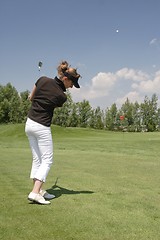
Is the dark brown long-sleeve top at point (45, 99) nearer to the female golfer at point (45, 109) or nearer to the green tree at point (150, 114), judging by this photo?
the female golfer at point (45, 109)

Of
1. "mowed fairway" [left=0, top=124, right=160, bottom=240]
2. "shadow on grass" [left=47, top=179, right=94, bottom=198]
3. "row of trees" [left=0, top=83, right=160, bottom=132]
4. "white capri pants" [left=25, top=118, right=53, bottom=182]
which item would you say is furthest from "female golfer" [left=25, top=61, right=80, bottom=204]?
"row of trees" [left=0, top=83, right=160, bottom=132]

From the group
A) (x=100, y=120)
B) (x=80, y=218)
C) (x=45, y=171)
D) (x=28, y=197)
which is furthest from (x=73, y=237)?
(x=100, y=120)

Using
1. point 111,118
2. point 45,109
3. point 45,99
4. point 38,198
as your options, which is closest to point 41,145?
point 45,109

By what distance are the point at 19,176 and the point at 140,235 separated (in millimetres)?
4572

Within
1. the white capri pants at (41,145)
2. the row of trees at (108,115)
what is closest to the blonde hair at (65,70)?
the white capri pants at (41,145)

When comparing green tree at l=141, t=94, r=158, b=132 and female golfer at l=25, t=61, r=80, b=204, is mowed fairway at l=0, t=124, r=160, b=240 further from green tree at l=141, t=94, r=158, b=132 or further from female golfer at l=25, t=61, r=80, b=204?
green tree at l=141, t=94, r=158, b=132

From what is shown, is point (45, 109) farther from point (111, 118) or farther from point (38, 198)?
point (111, 118)

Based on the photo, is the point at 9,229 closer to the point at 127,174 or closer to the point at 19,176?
the point at 19,176

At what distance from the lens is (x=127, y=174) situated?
8.55 m

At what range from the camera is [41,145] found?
5.72 metres

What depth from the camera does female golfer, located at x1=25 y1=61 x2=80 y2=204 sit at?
223 inches

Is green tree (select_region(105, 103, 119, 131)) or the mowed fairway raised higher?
green tree (select_region(105, 103, 119, 131))

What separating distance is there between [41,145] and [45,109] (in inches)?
25.0

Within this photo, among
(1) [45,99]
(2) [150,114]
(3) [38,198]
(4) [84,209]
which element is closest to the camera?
(4) [84,209]
